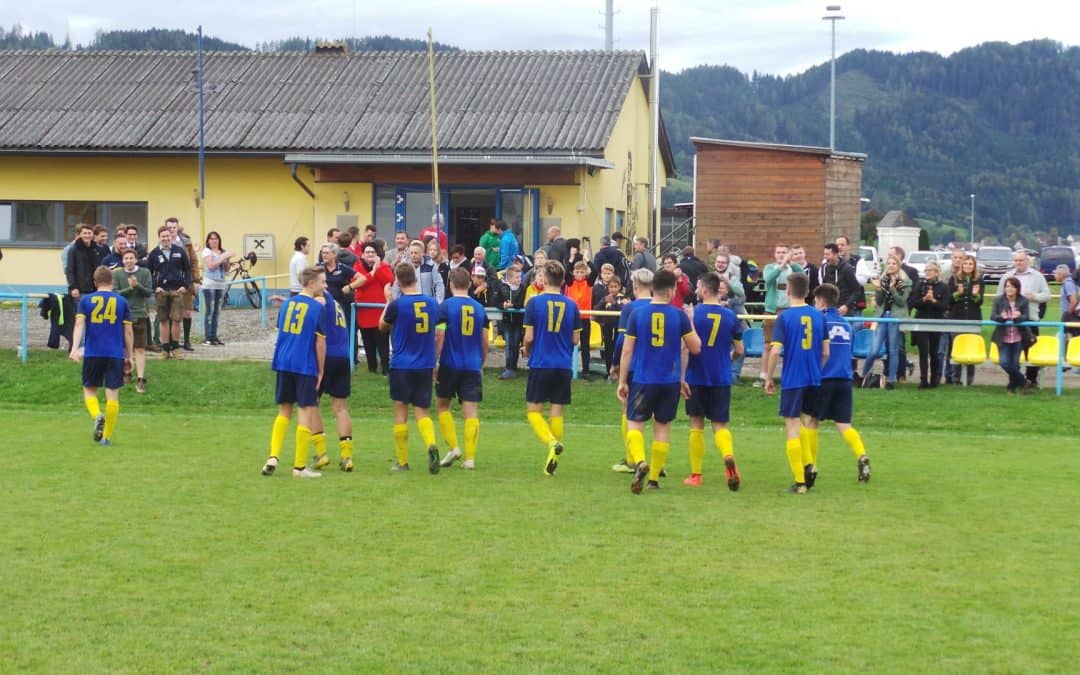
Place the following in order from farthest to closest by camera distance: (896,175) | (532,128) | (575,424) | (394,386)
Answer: (896,175) < (532,128) < (575,424) < (394,386)

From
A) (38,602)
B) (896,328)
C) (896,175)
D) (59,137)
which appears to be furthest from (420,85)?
(896,175)

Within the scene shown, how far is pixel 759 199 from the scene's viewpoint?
3338 centimetres

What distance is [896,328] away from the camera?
19688 mm

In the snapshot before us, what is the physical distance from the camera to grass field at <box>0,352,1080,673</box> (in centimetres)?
752

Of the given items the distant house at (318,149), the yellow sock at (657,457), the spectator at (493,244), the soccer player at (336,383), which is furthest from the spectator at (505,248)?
the yellow sock at (657,457)

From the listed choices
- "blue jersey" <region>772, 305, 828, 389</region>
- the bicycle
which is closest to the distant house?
the bicycle

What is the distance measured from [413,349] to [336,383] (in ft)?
2.63

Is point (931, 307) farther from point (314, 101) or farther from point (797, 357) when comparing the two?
point (314, 101)

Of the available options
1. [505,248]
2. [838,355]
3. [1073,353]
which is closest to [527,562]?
[838,355]

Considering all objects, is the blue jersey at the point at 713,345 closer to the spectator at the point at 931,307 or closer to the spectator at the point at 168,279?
the spectator at the point at 931,307

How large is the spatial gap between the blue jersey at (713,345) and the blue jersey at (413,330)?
235cm

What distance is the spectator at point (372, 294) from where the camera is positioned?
787 inches

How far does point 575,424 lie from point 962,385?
18.7ft

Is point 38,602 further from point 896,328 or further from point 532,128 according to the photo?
point 532,128
